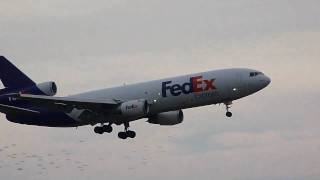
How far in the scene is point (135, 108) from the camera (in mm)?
93938

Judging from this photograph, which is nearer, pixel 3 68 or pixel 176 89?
pixel 176 89

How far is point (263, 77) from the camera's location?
3708 inches

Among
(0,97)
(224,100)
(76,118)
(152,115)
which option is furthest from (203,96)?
(0,97)

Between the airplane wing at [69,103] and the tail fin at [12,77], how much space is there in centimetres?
629

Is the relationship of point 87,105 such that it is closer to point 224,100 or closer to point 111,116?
point 111,116

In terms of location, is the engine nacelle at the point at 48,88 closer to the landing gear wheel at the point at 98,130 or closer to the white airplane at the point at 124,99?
the white airplane at the point at 124,99

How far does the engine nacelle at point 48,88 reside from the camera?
9969cm

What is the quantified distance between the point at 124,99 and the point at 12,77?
1376 centimetres

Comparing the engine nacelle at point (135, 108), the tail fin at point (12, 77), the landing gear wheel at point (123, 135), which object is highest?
the tail fin at point (12, 77)

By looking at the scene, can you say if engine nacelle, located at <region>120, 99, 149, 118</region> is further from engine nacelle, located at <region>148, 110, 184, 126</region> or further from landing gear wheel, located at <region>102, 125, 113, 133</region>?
engine nacelle, located at <region>148, 110, 184, 126</region>

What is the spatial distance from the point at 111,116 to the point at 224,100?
39.7 feet

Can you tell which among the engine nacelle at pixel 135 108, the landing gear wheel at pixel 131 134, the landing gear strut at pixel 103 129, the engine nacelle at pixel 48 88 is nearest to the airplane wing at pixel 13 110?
the engine nacelle at pixel 48 88

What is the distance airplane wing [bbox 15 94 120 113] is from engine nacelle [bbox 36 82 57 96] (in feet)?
9.44

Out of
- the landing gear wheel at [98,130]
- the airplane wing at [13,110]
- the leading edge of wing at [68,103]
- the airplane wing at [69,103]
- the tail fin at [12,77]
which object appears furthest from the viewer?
the tail fin at [12,77]
